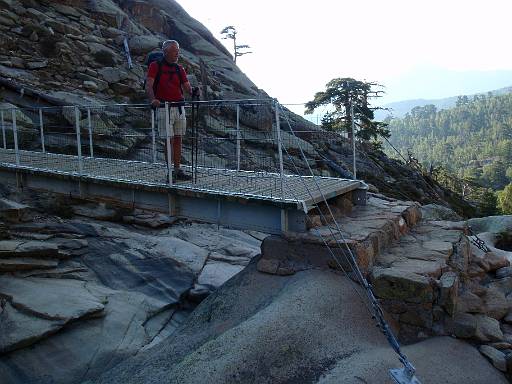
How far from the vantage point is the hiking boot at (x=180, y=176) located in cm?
723

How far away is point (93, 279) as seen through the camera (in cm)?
848

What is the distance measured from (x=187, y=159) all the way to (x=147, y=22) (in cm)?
1481

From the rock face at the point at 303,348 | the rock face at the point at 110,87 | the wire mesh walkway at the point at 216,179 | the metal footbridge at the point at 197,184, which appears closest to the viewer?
the rock face at the point at 303,348

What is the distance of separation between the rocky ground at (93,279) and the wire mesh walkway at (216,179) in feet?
4.68

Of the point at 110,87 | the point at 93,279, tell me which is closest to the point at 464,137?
the point at 110,87

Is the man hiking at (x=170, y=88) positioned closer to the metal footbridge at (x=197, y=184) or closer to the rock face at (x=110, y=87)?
the metal footbridge at (x=197, y=184)

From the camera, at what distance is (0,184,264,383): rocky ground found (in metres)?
6.90

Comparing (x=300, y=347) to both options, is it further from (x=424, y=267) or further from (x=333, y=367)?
(x=424, y=267)

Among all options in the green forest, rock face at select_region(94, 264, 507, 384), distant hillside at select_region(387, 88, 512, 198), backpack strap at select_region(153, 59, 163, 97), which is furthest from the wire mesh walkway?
distant hillside at select_region(387, 88, 512, 198)

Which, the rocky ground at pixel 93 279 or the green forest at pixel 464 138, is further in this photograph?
the green forest at pixel 464 138

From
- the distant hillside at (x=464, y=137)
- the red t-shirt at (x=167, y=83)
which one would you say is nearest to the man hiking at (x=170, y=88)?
the red t-shirt at (x=167, y=83)

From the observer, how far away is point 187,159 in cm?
1345

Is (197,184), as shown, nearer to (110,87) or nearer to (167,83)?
(167,83)

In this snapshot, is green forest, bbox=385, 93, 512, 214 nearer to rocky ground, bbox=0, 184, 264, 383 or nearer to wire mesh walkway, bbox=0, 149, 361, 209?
rocky ground, bbox=0, 184, 264, 383
